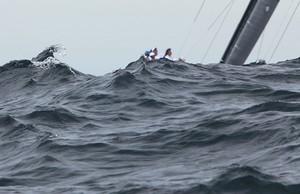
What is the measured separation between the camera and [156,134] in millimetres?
15922

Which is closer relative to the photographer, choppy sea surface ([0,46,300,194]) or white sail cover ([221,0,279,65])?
choppy sea surface ([0,46,300,194])

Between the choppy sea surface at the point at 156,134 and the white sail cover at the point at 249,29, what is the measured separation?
6886mm

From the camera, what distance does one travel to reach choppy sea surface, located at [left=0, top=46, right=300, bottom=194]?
471 inches

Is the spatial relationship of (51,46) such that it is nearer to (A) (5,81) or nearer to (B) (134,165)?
(A) (5,81)

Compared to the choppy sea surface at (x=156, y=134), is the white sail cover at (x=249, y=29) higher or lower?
higher

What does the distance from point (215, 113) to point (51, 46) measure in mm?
17062

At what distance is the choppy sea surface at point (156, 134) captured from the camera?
12.0 metres

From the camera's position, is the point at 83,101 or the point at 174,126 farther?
the point at 83,101

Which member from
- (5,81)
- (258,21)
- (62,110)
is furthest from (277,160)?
(258,21)

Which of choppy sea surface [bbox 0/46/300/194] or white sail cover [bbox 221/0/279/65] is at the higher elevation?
white sail cover [bbox 221/0/279/65]

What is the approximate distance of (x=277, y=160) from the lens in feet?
41.0

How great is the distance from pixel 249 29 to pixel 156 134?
18553 millimetres

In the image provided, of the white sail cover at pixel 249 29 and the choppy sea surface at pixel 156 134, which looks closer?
the choppy sea surface at pixel 156 134

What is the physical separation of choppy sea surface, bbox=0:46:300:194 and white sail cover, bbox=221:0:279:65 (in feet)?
22.6
